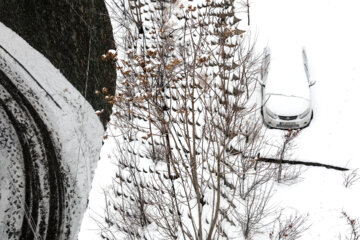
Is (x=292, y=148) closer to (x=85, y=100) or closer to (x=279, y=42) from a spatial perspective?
(x=279, y=42)

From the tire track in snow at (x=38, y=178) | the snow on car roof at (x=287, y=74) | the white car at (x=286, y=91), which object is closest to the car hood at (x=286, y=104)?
the white car at (x=286, y=91)

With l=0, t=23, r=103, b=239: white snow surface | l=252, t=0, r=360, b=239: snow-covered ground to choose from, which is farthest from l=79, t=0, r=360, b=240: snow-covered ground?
l=0, t=23, r=103, b=239: white snow surface

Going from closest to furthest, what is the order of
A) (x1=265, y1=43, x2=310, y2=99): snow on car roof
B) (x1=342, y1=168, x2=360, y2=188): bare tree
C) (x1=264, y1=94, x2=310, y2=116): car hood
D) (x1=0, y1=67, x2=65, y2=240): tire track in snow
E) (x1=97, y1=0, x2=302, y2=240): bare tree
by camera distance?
(x1=97, y1=0, x2=302, y2=240): bare tree
(x1=342, y1=168, x2=360, y2=188): bare tree
(x1=264, y1=94, x2=310, y2=116): car hood
(x1=265, y1=43, x2=310, y2=99): snow on car roof
(x1=0, y1=67, x2=65, y2=240): tire track in snow

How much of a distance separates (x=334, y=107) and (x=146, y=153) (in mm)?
6010

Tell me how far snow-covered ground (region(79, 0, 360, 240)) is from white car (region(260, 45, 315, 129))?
512 millimetres

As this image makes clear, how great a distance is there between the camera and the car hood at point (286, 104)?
10.6 metres

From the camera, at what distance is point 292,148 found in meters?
10.8

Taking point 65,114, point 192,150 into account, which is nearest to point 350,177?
point 192,150

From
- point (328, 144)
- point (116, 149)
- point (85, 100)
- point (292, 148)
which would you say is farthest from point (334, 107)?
point (85, 100)

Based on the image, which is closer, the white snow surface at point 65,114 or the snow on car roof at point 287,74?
the snow on car roof at point 287,74

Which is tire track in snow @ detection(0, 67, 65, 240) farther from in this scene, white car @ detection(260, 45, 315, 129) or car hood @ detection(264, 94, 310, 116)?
car hood @ detection(264, 94, 310, 116)

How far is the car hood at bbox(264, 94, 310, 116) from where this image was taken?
1059 cm

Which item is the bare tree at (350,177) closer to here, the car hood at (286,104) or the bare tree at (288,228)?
the bare tree at (288,228)

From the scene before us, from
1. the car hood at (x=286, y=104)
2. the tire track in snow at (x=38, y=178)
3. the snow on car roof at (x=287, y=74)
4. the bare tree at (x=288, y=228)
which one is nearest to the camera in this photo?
the bare tree at (x=288, y=228)
